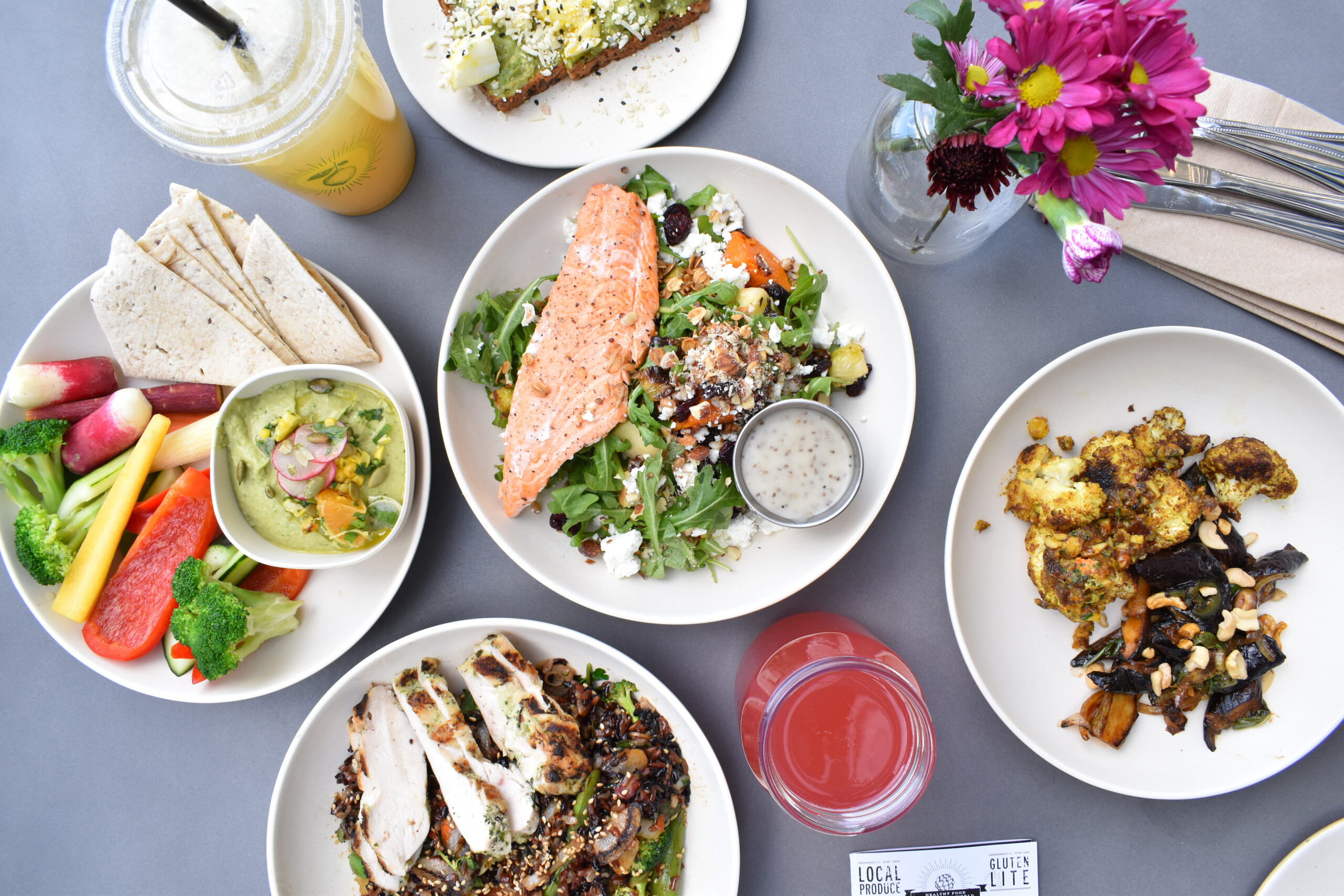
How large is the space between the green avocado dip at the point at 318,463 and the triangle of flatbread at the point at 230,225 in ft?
1.49

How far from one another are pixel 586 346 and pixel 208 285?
3.54ft

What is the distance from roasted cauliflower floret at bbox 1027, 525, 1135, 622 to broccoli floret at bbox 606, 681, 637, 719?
1199 mm

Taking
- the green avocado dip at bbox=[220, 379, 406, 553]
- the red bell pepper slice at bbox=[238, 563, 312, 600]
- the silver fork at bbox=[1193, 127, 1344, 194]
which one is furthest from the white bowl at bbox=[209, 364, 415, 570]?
the silver fork at bbox=[1193, 127, 1344, 194]

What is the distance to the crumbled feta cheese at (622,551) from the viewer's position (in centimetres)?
207

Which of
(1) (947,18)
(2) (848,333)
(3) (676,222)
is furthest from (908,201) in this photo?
(1) (947,18)

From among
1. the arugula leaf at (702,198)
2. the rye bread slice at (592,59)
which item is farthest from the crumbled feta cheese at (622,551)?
the rye bread slice at (592,59)

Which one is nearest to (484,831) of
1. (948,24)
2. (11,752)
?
(11,752)

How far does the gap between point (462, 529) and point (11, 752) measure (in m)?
1.68

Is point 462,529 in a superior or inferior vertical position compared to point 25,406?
inferior

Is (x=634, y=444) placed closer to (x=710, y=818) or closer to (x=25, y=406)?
(x=710, y=818)

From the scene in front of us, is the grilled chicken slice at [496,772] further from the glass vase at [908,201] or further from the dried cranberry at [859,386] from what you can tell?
the glass vase at [908,201]

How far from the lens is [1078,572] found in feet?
6.77

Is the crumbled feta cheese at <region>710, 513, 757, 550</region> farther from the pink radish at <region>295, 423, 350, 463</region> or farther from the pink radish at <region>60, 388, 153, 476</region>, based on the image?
the pink radish at <region>60, 388, 153, 476</region>

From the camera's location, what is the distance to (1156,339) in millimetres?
2102
